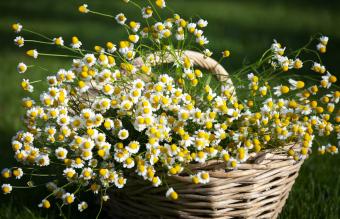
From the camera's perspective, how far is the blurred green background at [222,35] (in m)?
2.07

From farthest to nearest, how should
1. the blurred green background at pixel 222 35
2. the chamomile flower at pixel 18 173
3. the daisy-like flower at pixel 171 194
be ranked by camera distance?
the blurred green background at pixel 222 35 → the chamomile flower at pixel 18 173 → the daisy-like flower at pixel 171 194

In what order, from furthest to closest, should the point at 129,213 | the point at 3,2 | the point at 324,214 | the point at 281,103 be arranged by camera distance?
the point at 3,2, the point at 324,214, the point at 129,213, the point at 281,103

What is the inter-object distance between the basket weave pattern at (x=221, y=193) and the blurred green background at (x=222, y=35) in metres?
0.36

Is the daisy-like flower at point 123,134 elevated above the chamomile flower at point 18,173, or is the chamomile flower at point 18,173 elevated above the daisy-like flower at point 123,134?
the daisy-like flower at point 123,134

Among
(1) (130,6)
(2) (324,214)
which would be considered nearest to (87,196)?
(2) (324,214)

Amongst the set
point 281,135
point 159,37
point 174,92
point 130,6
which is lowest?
point 281,135

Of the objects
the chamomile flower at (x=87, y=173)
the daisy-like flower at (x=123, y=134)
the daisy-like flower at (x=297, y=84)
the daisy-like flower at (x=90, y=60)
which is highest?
the daisy-like flower at (x=90, y=60)

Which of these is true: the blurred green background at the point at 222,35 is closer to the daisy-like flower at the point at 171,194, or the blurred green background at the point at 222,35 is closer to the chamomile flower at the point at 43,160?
the chamomile flower at the point at 43,160

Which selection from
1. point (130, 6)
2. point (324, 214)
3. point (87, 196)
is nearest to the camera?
point (324, 214)

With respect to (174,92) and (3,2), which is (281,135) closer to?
(174,92)

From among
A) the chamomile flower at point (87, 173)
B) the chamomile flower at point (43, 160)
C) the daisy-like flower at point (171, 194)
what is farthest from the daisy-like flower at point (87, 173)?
the daisy-like flower at point (171, 194)

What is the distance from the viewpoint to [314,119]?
1.54 meters

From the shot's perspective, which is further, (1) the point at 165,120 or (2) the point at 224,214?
(2) the point at 224,214

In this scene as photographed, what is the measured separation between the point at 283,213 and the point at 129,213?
1.96 feet
